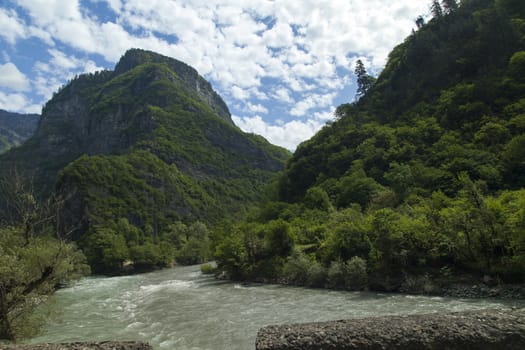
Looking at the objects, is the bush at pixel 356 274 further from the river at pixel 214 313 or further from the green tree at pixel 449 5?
the green tree at pixel 449 5

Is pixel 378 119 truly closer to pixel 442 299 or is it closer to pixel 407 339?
pixel 442 299

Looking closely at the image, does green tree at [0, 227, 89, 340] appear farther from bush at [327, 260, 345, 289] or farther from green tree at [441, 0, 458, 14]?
green tree at [441, 0, 458, 14]

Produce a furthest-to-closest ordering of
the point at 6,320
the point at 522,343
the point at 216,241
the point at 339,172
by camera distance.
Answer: the point at 339,172 → the point at 216,241 → the point at 6,320 → the point at 522,343

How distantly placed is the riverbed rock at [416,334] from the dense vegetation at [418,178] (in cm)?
2976

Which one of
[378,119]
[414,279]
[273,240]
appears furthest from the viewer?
[378,119]

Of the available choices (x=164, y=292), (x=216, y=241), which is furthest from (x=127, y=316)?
(x=216, y=241)

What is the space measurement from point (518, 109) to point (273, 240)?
52.3m

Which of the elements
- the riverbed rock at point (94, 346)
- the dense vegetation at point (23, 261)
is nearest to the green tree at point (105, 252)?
the dense vegetation at point (23, 261)

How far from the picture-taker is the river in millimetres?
23750

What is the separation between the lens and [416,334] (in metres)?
6.43

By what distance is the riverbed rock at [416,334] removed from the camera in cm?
625

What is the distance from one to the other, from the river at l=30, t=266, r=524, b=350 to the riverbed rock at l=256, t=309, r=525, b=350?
1526cm

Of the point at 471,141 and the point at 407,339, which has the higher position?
the point at 471,141

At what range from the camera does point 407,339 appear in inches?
252
